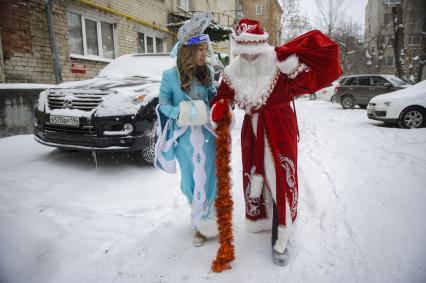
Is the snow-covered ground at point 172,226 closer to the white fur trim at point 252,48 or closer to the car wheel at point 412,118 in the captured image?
the white fur trim at point 252,48

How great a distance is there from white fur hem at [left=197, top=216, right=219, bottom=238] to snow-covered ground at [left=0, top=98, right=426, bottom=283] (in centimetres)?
11

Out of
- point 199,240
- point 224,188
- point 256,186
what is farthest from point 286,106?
point 199,240

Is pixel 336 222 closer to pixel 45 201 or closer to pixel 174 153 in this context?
pixel 174 153

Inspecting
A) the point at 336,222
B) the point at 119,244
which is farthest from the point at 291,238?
the point at 119,244

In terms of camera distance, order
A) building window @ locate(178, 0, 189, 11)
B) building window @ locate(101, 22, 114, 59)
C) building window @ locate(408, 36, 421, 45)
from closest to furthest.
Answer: building window @ locate(101, 22, 114, 59)
building window @ locate(178, 0, 189, 11)
building window @ locate(408, 36, 421, 45)

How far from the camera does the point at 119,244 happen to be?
261 centimetres

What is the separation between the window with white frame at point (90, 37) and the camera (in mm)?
9367

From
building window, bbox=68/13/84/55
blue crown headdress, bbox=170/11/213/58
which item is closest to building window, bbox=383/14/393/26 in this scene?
building window, bbox=68/13/84/55

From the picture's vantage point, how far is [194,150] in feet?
8.25

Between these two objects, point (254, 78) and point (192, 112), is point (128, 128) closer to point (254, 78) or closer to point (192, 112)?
point (192, 112)

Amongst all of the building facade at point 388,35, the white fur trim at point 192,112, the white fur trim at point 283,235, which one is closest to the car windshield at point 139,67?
the white fur trim at point 192,112

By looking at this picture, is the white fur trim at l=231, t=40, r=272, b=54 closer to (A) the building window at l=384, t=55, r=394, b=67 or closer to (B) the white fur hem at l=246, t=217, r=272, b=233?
(B) the white fur hem at l=246, t=217, r=272, b=233

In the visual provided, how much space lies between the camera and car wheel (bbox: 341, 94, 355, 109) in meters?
13.7

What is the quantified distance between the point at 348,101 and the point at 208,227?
13.3 metres
